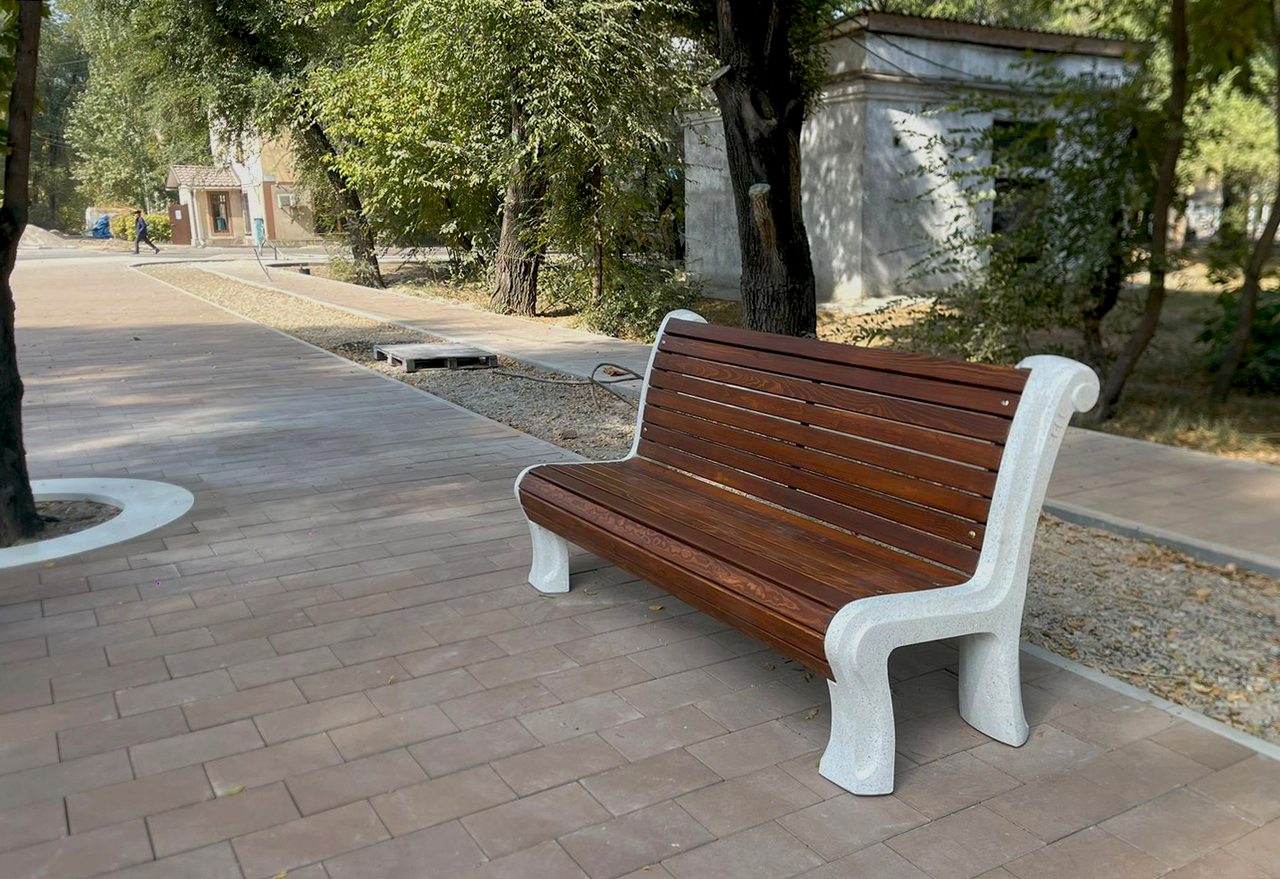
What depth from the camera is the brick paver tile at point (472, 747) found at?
10.1ft

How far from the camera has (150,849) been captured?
2670 millimetres

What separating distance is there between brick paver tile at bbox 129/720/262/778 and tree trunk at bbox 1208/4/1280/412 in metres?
7.44

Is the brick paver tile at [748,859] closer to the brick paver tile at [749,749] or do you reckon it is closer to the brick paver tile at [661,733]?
the brick paver tile at [749,749]

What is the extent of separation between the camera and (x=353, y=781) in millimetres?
2990

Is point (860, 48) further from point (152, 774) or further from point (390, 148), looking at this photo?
point (152, 774)

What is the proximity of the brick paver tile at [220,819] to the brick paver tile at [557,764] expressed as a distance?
23.7 inches

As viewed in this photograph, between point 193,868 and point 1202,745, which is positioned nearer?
point 193,868

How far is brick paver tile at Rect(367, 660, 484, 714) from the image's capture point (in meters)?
3.47

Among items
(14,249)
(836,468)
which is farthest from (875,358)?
(14,249)

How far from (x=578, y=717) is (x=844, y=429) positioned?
1.30 metres

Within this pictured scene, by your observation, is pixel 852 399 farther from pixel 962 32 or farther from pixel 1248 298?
pixel 962 32

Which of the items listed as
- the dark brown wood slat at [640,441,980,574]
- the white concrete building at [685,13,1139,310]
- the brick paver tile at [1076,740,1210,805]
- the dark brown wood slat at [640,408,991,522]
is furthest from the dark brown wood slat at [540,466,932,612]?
the white concrete building at [685,13,1139,310]

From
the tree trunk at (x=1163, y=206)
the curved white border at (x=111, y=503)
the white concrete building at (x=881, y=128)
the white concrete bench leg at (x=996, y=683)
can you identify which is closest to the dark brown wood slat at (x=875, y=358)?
the white concrete bench leg at (x=996, y=683)

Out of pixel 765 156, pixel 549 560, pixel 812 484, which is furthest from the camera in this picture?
pixel 765 156
